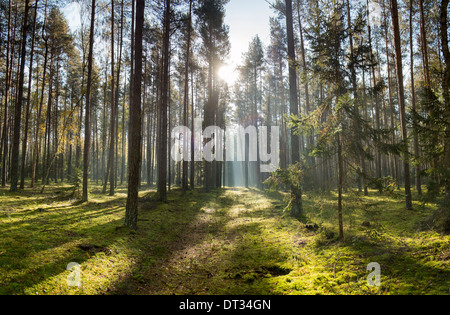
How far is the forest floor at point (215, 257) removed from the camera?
4.18 metres

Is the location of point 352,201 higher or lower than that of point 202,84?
lower

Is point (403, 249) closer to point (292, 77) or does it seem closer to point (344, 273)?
point (344, 273)

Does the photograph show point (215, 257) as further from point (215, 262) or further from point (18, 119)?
point (18, 119)

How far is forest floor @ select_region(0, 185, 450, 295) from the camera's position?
13.7 ft

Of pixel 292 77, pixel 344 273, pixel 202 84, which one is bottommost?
pixel 344 273

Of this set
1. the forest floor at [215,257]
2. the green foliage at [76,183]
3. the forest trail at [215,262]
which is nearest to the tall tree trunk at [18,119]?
the green foliage at [76,183]

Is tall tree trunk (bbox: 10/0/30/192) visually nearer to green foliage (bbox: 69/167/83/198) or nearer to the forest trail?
green foliage (bbox: 69/167/83/198)

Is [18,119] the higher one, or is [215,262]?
[18,119]

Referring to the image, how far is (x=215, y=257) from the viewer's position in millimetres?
6812

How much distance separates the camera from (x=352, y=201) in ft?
22.4

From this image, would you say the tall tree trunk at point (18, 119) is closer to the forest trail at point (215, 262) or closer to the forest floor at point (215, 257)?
the forest floor at point (215, 257)

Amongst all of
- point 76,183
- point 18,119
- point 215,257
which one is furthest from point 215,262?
point 18,119
